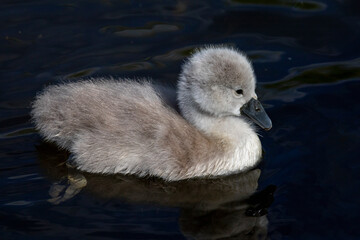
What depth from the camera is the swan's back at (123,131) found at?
228 inches

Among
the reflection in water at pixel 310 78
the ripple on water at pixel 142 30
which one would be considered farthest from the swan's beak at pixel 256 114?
the ripple on water at pixel 142 30

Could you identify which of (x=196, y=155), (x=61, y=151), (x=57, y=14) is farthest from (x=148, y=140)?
(x=57, y=14)

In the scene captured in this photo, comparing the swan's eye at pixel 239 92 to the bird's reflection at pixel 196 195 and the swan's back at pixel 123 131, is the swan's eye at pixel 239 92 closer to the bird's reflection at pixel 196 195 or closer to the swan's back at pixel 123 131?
the swan's back at pixel 123 131

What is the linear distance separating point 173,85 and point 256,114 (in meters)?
1.14

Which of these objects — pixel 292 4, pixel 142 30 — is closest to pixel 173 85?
pixel 142 30

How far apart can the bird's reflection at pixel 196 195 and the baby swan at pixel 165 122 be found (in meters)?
0.08

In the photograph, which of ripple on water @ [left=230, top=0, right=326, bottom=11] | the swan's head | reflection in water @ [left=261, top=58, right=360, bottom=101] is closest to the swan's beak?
the swan's head

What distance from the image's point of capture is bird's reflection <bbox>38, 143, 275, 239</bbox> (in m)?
5.37

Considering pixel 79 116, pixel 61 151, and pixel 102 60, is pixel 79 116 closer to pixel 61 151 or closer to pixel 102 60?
pixel 61 151

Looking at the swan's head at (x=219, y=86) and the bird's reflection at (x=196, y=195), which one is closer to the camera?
the bird's reflection at (x=196, y=195)

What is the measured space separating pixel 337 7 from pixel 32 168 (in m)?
3.62

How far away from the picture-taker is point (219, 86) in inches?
227

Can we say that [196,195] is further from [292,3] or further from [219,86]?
[292,3]

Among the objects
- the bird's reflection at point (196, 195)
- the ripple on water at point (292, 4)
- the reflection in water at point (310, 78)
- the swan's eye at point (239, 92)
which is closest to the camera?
the bird's reflection at point (196, 195)
